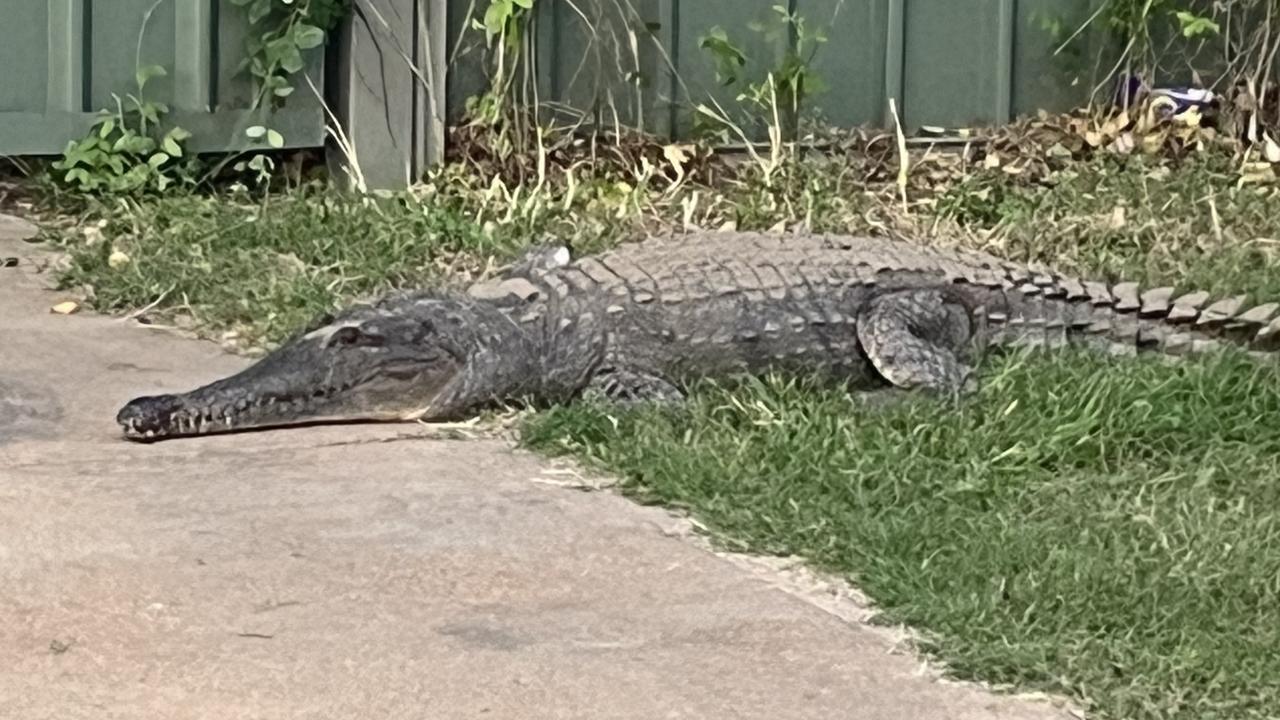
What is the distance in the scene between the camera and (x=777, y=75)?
7746mm

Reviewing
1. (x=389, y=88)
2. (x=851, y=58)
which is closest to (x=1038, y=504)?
(x=389, y=88)

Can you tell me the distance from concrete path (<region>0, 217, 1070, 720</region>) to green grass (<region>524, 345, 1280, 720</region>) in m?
0.15

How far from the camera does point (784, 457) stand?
15.1ft

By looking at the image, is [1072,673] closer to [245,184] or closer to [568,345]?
[568,345]

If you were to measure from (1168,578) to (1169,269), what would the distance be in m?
2.91

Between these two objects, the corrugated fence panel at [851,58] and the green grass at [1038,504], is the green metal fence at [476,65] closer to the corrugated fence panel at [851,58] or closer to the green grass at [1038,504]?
the corrugated fence panel at [851,58]

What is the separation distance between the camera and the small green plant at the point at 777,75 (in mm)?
7723

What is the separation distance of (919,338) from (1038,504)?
121 centimetres

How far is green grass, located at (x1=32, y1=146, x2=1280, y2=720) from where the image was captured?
3.66m

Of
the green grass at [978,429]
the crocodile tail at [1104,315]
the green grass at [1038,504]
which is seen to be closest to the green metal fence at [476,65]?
the green grass at [978,429]

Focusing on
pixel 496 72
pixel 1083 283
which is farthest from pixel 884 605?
pixel 496 72

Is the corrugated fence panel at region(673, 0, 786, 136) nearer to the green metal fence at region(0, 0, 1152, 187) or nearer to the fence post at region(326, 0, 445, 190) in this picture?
the green metal fence at region(0, 0, 1152, 187)

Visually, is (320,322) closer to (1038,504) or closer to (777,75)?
(1038,504)

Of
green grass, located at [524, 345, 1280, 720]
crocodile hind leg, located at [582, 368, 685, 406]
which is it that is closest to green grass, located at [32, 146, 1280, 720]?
green grass, located at [524, 345, 1280, 720]
